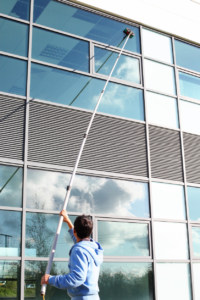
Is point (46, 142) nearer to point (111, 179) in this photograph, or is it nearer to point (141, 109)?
point (111, 179)

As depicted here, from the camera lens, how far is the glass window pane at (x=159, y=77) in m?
9.23

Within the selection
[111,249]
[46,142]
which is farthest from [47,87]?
[111,249]

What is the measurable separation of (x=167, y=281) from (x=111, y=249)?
4.17 feet

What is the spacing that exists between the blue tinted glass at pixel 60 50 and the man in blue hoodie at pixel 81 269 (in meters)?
4.68

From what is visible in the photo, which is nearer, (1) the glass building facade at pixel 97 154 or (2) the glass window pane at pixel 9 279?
(2) the glass window pane at pixel 9 279

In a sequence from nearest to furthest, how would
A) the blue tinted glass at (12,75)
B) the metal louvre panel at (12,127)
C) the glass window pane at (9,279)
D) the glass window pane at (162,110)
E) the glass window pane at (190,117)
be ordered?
the glass window pane at (9,279), the metal louvre panel at (12,127), the blue tinted glass at (12,75), the glass window pane at (162,110), the glass window pane at (190,117)

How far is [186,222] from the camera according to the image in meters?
8.52

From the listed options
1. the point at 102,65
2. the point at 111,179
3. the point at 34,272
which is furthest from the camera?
the point at 102,65

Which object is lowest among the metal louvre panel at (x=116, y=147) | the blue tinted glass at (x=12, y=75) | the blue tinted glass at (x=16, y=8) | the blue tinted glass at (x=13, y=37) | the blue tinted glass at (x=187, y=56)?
the metal louvre panel at (x=116, y=147)

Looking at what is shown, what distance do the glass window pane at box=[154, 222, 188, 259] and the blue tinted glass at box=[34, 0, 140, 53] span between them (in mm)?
3673

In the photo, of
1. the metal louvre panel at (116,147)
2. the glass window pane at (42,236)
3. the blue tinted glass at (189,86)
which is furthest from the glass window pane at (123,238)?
the blue tinted glass at (189,86)

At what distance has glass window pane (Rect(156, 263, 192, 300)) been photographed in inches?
309

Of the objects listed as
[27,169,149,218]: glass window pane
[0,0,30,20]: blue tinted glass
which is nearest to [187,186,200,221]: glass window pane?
[27,169,149,218]: glass window pane

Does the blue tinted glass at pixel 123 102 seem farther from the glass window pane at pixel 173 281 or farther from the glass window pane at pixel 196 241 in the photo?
the glass window pane at pixel 173 281
